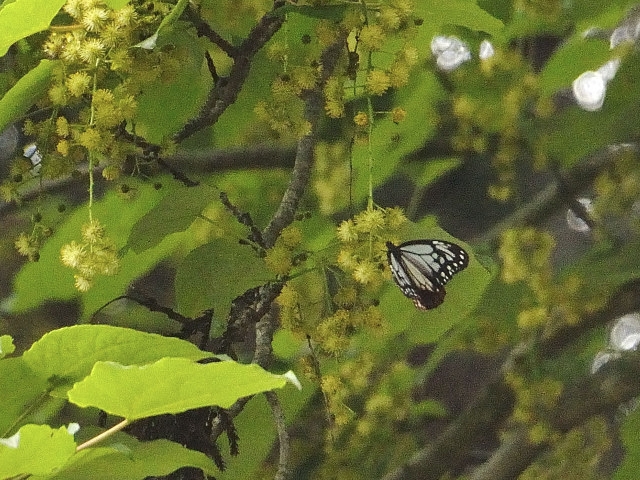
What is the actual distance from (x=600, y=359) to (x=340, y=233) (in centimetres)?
78

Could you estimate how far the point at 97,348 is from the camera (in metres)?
0.37

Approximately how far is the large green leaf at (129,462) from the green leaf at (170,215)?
0.15 m

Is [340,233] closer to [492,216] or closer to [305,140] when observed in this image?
[305,140]

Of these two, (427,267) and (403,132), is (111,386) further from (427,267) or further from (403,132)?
(403,132)

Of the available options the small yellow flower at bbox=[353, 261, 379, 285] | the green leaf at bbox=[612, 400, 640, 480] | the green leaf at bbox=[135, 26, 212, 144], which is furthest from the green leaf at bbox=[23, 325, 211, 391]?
the green leaf at bbox=[612, 400, 640, 480]

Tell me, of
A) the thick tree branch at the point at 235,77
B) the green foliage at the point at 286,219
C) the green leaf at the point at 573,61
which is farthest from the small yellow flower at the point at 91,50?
the green leaf at the point at 573,61

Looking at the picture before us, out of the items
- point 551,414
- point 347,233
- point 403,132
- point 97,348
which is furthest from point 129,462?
point 551,414

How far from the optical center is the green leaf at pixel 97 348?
36 centimetres

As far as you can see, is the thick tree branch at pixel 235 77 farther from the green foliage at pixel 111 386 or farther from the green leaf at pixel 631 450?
the green leaf at pixel 631 450

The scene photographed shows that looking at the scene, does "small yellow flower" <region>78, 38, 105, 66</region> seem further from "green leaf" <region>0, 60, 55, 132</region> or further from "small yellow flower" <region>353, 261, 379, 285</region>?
"small yellow flower" <region>353, 261, 379, 285</region>

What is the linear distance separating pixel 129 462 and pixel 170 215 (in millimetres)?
172

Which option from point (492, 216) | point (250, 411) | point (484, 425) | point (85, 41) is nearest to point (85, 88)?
point (85, 41)

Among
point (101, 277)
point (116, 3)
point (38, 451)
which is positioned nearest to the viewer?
point (38, 451)

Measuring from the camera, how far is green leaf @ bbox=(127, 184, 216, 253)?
0.49 metres
